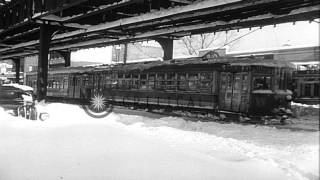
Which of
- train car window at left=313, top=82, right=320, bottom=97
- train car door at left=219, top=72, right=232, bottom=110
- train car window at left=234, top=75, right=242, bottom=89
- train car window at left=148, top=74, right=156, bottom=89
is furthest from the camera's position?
train car window at left=148, top=74, right=156, bottom=89

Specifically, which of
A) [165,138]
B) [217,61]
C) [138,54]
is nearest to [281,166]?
[165,138]

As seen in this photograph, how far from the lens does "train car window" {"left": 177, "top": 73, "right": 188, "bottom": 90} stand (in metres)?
21.6

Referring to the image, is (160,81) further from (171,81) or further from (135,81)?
(135,81)

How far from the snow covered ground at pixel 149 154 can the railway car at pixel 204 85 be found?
186 inches

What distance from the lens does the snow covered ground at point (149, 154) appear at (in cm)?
736

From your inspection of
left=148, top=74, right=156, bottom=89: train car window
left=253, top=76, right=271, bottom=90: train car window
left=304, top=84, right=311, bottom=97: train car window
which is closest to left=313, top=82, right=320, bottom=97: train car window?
left=304, top=84, right=311, bottom=97: train car window

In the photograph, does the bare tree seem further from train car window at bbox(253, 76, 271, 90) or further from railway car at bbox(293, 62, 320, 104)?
railway car at bbox(293, 62, 320, 104)

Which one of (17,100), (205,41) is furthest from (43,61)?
(205,41)

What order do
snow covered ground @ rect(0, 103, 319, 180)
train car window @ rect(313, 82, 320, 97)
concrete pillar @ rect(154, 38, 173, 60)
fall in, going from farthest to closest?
concrete pillar @ rect(154, 38, 173, 60)
train car window @ rect(313, 82, 320, 97)
snow covered ground @ rect(0, 103, 319, 180)

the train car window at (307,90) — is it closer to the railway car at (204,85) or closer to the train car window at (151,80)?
the railway car at (204,85)

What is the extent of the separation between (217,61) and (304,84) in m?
5.06

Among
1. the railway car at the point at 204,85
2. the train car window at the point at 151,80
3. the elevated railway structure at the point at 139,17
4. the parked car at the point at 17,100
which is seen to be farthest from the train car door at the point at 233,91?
the parked car at the point at 17,100

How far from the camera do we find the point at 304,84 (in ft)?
51.3

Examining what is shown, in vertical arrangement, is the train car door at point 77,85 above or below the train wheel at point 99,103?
above
